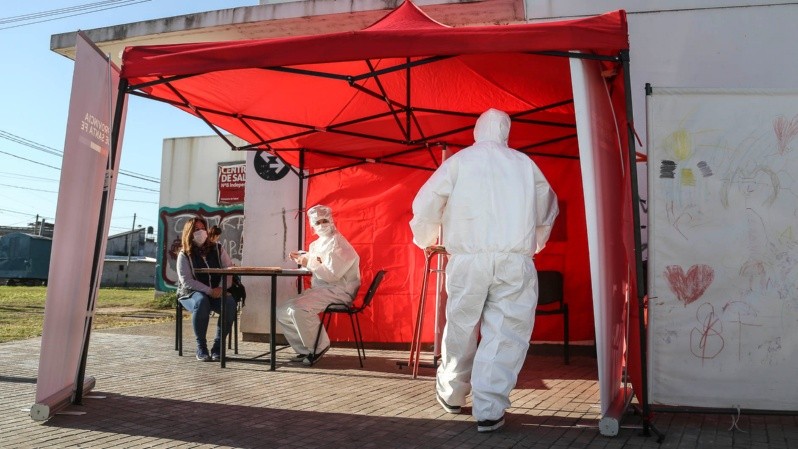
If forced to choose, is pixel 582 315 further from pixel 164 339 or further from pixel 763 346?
pixel 164 339

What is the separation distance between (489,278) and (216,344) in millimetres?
3877

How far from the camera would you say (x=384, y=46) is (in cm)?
439

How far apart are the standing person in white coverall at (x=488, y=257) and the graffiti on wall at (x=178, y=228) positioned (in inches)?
529

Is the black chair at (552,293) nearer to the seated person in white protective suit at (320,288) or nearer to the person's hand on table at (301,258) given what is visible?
the seated person in white protective suit at (320,288)

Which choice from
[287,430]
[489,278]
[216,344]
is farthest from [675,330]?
[216,344]

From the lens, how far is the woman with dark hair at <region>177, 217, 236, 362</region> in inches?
288

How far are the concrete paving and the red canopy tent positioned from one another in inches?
22.9

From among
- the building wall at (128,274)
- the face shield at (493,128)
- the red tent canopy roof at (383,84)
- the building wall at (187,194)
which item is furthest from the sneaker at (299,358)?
the building wall at (128,274)

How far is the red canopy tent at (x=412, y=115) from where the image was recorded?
4.29 metres

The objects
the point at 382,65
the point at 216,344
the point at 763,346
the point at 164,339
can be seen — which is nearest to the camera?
the point at 763,346

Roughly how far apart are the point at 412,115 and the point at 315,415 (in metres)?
3.23

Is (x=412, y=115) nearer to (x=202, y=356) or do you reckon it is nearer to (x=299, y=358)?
(x=299, y=358)

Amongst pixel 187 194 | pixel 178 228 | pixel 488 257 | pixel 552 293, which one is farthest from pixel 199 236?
pixel 178 228

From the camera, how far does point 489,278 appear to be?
4.47 m
